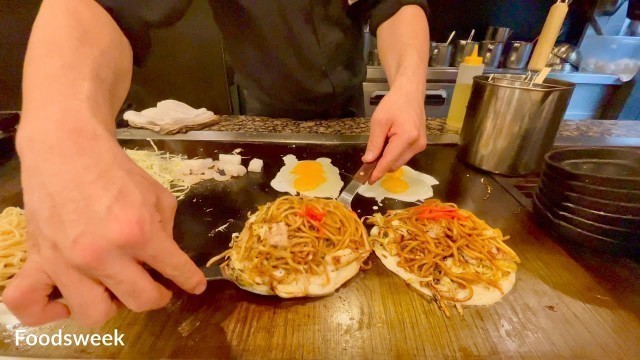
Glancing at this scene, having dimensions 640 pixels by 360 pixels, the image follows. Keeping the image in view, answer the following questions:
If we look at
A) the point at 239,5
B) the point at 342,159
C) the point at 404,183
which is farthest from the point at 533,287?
the point at 239,5

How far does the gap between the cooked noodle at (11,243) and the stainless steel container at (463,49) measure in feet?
15.9

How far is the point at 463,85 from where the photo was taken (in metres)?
2.26

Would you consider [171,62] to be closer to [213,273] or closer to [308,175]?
[308,175]

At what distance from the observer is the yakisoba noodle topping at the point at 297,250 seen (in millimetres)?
1162

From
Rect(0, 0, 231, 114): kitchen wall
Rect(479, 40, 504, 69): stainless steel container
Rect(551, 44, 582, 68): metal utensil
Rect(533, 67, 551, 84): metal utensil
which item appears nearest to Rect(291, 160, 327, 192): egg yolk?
Rect(533, 67, 551, 84): metal utensil

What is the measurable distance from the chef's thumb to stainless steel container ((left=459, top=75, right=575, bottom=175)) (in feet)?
2.39

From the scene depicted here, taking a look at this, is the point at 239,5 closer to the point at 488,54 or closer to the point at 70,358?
the point at 70,358

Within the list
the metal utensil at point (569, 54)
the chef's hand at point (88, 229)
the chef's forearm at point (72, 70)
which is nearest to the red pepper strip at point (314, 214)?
the chef's hand at point (88, 229)

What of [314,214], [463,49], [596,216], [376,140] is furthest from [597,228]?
[463,49]

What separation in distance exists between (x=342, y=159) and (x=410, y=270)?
87 centimetres

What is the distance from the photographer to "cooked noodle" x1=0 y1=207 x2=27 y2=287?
3.90ft

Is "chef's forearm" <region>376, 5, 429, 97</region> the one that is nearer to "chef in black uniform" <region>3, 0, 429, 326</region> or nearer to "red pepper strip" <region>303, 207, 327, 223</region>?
"chef in black uniform" <region>3, 0, 429, 326</region>

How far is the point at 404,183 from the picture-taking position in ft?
5.72

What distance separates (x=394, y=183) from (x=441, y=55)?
3.50 metres
